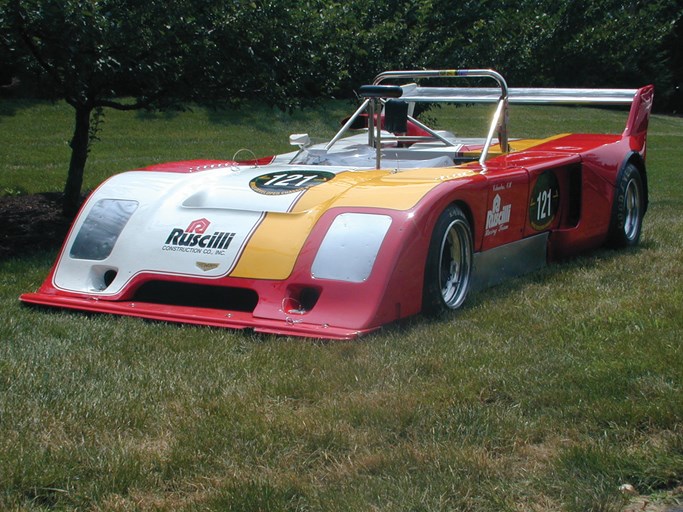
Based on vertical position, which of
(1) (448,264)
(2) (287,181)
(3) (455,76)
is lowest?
(1) (448,264)

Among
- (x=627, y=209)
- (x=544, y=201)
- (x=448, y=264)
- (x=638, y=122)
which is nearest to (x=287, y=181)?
(x=448, y=264)

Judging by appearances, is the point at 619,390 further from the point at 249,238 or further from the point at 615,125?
the point at 615,125

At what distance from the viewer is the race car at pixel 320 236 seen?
4988mm

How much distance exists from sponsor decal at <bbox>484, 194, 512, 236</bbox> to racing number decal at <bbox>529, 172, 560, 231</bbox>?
0.39m

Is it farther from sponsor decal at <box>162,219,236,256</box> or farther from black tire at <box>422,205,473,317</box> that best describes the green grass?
sponsor decal at <box>162,219,236,256</box>

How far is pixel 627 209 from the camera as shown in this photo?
25.6 feet

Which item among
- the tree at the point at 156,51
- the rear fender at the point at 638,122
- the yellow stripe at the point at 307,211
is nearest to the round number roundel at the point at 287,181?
the yellow stripe at the point at 307,211

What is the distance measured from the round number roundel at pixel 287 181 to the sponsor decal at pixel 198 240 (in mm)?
421

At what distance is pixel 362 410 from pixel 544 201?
340 centimetres

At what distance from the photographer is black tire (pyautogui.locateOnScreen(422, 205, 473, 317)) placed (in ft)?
17.1

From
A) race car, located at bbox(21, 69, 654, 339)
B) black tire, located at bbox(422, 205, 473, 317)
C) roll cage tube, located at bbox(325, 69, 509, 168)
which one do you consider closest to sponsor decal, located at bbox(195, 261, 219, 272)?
race car, located at bbox(21, 69, 654, 339)

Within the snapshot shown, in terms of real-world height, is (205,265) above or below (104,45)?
below

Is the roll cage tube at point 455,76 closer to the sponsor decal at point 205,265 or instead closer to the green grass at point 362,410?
the green grass at point 362,410

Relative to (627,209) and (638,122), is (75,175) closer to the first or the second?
(627,209)
